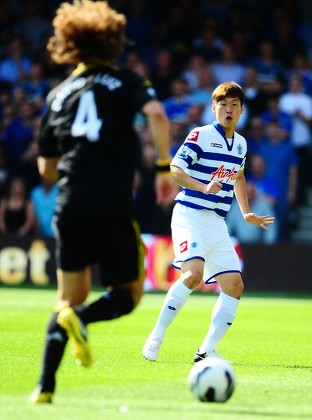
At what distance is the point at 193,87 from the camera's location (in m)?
19.7

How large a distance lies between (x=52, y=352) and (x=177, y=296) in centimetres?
274

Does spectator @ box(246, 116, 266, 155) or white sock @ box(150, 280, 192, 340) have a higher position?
spectator @ box(246, 116, 266, 155)

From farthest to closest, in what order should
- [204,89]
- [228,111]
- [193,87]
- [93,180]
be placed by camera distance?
[193,87] → [204,89] → [228,111] → [93,180]

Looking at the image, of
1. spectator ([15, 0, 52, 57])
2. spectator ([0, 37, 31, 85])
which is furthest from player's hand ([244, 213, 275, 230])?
spectator ([15, 0, 52, 57])

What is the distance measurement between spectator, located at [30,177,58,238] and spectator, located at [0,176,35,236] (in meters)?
0.11

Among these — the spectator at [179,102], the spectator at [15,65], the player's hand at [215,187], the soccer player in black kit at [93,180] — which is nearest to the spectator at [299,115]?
the spectator at [179,102]

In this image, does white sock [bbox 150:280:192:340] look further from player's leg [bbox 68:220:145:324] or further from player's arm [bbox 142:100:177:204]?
player's arm [bbox 142:100:177:204]

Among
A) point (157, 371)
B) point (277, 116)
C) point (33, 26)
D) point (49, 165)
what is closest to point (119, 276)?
point (49, 165)

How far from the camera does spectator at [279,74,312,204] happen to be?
18.4m

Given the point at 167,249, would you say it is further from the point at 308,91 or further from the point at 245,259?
the point at 308,91

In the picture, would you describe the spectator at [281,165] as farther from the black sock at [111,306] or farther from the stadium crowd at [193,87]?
the black sock at [111,306]

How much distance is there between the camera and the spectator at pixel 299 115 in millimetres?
18406

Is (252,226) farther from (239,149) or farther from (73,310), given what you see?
(73,310)

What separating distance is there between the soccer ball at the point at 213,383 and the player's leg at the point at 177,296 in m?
2.04
